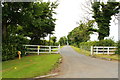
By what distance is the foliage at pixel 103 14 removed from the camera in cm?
2580

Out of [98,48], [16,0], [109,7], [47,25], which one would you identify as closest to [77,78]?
[16,0]

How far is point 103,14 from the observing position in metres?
26.9

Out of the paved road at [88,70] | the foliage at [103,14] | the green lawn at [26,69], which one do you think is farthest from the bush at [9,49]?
the foliage at [103,14]

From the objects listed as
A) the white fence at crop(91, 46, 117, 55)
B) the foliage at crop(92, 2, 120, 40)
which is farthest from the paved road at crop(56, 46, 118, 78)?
the foliage at crop(92, 2, 120, 40)

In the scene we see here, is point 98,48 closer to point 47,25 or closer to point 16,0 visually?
point 47,25

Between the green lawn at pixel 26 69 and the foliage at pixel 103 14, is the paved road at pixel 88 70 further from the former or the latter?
the foliage at pixel 103 14

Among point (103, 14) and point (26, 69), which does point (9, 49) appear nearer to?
point (26, 69)

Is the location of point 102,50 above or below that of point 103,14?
below

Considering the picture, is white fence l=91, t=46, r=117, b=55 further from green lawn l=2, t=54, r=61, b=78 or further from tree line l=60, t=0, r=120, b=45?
green lawn l=2, t=54, r=61, b=78

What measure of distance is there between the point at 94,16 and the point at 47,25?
8.77 meters

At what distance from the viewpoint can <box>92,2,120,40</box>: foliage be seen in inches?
1016

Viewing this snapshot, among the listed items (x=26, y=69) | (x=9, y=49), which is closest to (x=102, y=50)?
(x=9, y=49)

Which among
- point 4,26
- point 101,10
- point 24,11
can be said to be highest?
point 101,10

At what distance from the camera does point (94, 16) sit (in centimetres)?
2808
